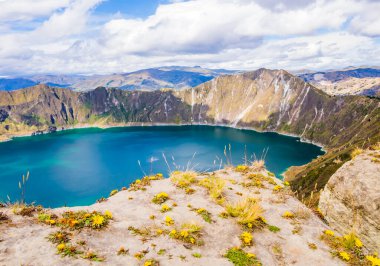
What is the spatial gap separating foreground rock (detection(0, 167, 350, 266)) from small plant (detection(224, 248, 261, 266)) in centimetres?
6

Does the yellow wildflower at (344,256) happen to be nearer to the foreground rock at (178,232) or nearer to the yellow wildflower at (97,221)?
the foreground rock at (178,232)

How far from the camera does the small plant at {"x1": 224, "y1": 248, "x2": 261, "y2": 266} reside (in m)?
10.6

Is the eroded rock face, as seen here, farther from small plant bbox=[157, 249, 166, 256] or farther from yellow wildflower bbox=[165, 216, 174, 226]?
small plant bbox=[157, 249, 166, 256]

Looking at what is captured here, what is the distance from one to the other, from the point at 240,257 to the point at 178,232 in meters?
2.86

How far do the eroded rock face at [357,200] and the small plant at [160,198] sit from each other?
10181mm

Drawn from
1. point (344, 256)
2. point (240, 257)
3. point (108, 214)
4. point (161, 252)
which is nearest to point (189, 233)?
point (161, 252)

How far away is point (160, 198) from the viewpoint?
15.5m

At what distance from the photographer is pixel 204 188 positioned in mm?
17281

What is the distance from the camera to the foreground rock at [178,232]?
33.5 ft

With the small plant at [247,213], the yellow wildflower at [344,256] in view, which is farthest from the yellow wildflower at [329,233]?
the small plant at [247,213]

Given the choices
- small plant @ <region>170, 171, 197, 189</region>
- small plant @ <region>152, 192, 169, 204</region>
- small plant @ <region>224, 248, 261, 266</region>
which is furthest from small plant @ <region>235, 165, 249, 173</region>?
small plant @ <region>224, 248, 261, 266</region>

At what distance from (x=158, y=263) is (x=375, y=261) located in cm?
808

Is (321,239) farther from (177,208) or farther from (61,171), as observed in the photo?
(61,171)

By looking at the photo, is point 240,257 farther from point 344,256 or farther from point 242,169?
point 242,169
